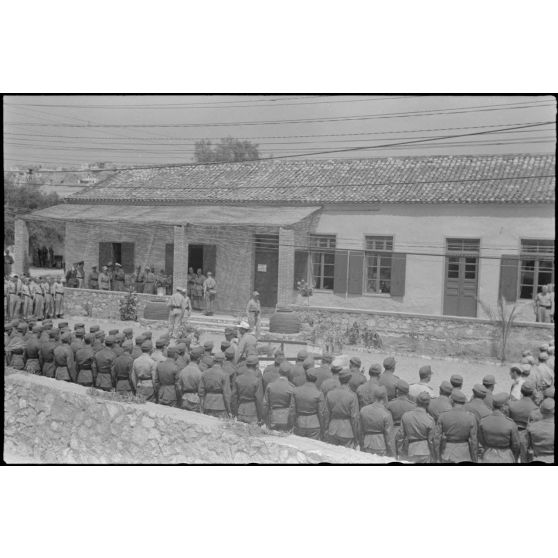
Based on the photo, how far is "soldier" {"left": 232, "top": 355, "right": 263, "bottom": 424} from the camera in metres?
9.78

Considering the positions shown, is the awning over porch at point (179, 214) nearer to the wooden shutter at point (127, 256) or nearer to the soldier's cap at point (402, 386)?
the wooden shutter at point (127, 256)

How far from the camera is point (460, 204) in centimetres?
1003

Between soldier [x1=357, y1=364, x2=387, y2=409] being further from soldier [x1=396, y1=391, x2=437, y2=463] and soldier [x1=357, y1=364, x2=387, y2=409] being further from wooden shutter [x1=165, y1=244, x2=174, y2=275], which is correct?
wooden shutter [x1=165, y1=244, x2=174, y2=275]

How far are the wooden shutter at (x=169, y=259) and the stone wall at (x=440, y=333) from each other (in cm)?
205

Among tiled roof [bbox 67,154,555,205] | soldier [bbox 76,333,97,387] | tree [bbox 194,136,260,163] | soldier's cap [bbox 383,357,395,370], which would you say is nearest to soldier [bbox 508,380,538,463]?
soldier's cap [bbox 383,357,395,370]

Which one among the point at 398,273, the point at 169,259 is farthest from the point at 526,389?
the point at 169,259

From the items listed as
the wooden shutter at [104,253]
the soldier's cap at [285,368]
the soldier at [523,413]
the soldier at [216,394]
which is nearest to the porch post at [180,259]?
the wooden shutter at [104,253]

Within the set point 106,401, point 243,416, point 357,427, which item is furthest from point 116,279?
point 357,427

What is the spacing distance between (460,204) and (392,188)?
3.11 feet

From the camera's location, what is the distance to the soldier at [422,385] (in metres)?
9.50

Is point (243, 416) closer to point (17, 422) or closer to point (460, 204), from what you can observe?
point (17, 422)

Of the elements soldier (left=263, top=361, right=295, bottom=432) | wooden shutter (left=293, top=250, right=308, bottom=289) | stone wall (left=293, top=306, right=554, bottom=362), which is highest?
wooden shutter (left=293, top=250, right=308, bottom=289)

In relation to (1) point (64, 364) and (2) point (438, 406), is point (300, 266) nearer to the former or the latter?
(2) point (438, 406)

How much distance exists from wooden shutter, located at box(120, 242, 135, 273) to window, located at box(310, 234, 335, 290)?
2666mm
